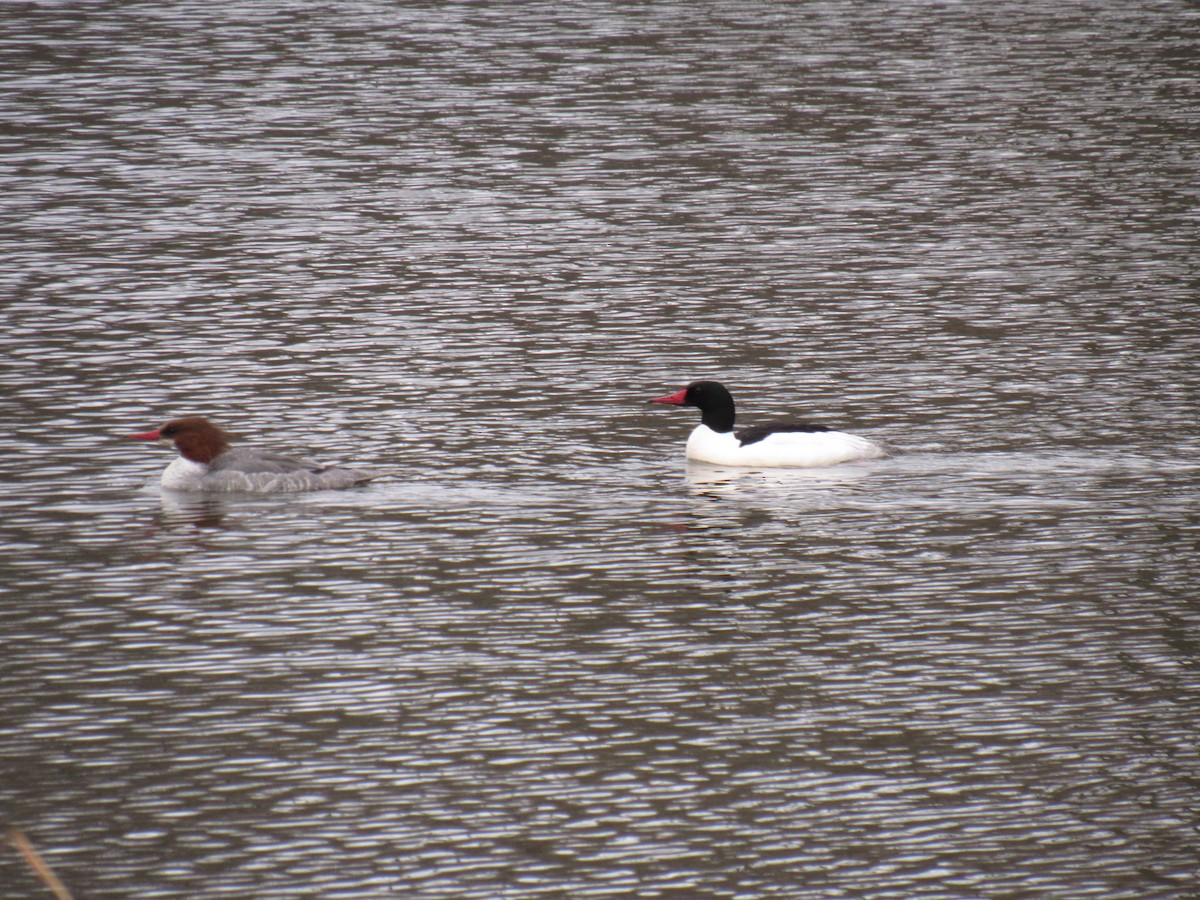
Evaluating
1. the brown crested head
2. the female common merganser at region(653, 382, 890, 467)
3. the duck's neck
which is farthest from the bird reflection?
the duck's neck

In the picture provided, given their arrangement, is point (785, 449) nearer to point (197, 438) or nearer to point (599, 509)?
point (599, 509)

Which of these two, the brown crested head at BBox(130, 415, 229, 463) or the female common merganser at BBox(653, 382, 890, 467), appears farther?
the female common merganser at BBox(653, 382, 890, 467)

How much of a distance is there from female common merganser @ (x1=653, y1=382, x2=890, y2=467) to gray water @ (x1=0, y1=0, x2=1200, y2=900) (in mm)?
223

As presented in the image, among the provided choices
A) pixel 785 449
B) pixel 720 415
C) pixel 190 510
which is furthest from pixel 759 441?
pixel 190 510

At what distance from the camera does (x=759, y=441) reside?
720 inches

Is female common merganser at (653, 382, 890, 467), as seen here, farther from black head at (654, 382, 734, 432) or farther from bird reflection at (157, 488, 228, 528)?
bird reflection at (157, 488, 228, 528)

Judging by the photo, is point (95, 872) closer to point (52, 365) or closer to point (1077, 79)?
point (52, 365)

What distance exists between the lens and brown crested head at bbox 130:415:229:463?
56.9 feet

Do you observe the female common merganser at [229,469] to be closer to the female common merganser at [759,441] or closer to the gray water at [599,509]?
the gray water at [599,509]

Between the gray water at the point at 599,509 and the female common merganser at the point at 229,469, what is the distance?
187 mm

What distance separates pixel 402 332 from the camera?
23.0 m

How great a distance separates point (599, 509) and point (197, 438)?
340 cm

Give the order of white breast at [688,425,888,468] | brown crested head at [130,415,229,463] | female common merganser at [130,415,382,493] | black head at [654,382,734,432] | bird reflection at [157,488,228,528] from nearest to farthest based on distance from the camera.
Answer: bird reflection at [157,488,228,528]
female common merganser at [130,415,382,493]
brown crested head at [130,415,229,463]
white breast at [688,425,888,468]
black head at [654,382,734,432]

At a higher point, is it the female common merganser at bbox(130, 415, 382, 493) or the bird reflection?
the female common merganser at bbox(130, 415, 382, 493)
